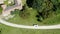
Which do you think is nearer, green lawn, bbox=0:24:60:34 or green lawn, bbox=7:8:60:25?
green lawn, bbox=0:24:60:34

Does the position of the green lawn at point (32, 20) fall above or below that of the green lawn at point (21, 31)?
above

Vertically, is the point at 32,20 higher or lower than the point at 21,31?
higher

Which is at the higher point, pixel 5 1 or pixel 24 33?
pixel 5 1

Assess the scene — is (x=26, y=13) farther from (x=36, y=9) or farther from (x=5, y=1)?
(x=5, y=1)

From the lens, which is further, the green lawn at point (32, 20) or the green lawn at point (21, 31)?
the green lawn at point (32, 20)

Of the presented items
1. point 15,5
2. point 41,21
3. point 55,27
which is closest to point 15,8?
point 15,5

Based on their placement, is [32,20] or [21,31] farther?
[32,20]

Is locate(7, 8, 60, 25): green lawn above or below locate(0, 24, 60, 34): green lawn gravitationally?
above

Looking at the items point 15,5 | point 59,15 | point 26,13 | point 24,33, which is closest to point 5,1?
point 15,5

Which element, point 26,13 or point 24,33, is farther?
point 26,13

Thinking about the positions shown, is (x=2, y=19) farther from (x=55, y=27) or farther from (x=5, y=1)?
(x=55, y=27)
